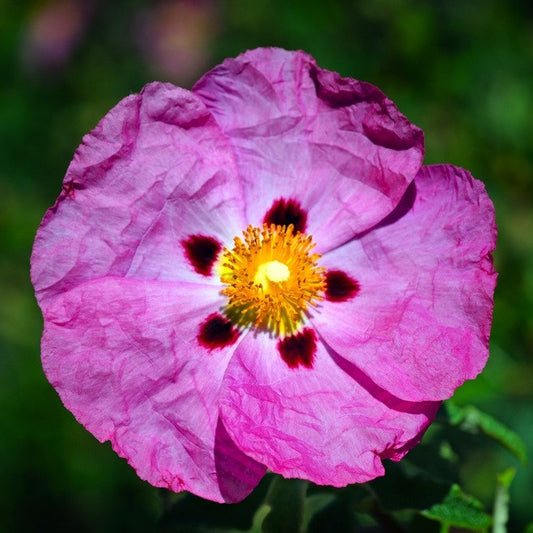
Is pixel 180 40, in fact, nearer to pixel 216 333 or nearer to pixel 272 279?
pixel 272 279

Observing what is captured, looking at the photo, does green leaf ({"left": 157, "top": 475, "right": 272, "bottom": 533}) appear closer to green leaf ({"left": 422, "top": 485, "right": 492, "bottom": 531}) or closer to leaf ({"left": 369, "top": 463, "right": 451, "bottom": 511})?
leaf ({"left": 369, "top": 463, "right": 451, "bottom": 511})

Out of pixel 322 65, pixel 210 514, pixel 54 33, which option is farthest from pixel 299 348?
pixel 54 33

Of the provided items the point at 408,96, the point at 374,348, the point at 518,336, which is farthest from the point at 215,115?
the point at 408,96

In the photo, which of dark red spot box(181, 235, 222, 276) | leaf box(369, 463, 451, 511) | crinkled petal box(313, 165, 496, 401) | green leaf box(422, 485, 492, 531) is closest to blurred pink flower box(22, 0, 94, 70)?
dark red spot box(181, 235, 222, 276)

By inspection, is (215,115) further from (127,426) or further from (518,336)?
(518,336)

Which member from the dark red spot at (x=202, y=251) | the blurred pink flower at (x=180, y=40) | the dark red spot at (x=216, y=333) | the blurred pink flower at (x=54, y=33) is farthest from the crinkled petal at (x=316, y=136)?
the blurred pink flower at (x=54, y=33)

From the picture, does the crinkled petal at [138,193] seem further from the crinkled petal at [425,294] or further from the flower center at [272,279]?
the crinkled petal at [425,294]

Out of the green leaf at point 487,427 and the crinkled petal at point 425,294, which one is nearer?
the crinkled petal at point 425,294
